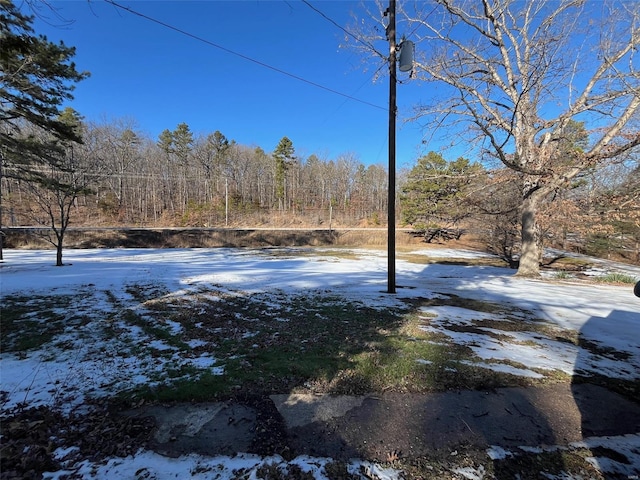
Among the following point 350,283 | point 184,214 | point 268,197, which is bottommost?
point 350,283

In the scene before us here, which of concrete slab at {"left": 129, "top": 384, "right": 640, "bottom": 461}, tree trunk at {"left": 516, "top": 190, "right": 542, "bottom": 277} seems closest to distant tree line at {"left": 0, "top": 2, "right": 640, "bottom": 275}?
tree trunk at {"left": 516, "top": 190, "right": 542, "bottom": 277}

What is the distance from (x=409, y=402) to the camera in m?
2.58

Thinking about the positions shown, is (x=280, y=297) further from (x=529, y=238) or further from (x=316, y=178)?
(x=316, y=178)

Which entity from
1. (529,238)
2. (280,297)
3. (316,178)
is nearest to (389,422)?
(280,297)

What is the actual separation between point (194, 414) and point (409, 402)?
5.90 ft

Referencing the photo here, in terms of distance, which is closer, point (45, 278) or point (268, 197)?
point (45, 278)

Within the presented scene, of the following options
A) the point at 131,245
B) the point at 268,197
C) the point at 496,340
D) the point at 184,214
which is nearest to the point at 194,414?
the point at 496,340

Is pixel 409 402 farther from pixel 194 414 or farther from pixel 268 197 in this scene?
pixel 268 197

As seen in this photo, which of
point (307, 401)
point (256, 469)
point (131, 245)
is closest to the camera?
point (256, 469)

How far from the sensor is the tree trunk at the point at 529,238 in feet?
33.7

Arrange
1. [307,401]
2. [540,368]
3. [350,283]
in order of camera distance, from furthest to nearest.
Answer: [350,283] → [540,368] → [307,401]

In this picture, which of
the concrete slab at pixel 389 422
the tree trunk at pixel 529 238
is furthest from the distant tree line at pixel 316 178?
the concrete slab at pixel 389 422

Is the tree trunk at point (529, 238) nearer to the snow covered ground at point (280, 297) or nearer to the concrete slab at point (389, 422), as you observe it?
the snow covered ground at point (280, 297)

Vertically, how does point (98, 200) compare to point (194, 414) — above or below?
above
